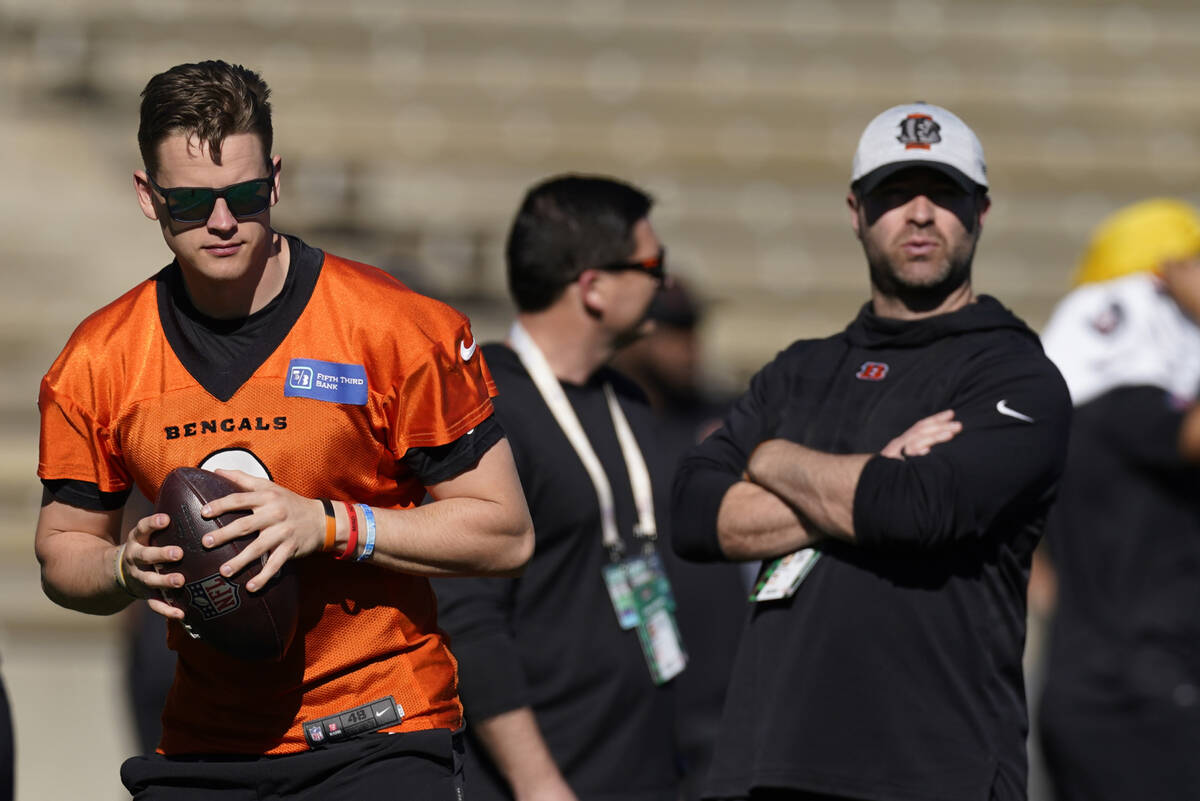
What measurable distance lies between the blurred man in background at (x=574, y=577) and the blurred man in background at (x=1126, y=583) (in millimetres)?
1334

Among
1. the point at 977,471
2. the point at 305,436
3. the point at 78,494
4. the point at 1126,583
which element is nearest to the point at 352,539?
the point at 305,436

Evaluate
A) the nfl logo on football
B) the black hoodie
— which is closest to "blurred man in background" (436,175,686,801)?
the black hoodie

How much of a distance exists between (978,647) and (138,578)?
1635 millimetres

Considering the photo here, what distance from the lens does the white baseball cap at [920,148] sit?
3.76 metres

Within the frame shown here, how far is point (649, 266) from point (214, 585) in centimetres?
206

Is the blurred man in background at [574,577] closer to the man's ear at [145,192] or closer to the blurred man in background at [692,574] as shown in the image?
the blurred man in background at [692,574]

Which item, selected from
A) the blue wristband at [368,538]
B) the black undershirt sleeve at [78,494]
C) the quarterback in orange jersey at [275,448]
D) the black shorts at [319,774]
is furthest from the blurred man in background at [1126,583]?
the black undershirt sleeve at [78,494]

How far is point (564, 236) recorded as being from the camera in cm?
466

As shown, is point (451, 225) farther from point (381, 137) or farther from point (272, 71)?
point (272, 71)

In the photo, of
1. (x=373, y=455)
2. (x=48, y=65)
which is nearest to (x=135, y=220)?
(x=48, y=65)

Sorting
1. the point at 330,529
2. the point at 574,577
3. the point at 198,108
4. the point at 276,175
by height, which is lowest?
the point at 574,577

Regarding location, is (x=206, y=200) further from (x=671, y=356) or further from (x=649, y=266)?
(x=671, y=356)

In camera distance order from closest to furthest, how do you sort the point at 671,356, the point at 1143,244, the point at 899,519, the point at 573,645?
the point at 899,519 → the point at 573,645 → the point at 1143,244 → the point at 671,356

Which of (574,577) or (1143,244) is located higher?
(1143,244)
